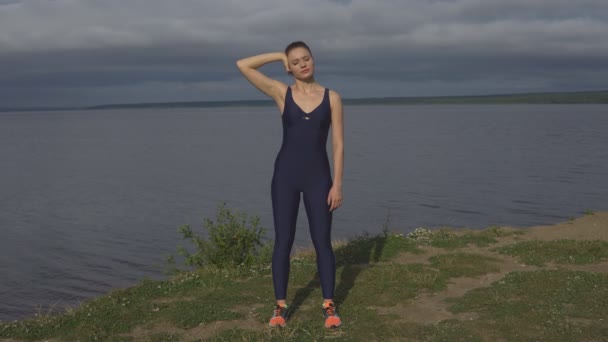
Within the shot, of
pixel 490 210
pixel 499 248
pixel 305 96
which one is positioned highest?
pixel 305 96

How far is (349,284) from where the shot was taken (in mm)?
9547

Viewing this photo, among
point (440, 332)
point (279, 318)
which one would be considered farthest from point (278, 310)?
point (440, 332)

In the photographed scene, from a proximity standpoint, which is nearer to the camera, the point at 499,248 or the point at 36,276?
the point at 499,248

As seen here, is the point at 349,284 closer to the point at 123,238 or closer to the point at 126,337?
the point at 126,337

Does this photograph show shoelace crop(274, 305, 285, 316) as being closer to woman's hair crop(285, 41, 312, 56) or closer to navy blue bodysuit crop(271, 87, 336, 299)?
navy blue bodysuit crop(271, 87, 336, 299)

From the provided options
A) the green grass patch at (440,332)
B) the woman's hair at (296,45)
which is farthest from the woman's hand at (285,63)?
the green grass patch at (440,332)

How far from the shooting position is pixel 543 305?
26.8 feet

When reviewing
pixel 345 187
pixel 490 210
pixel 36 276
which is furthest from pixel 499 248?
pixel 345 187

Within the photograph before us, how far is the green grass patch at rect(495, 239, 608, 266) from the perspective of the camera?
11.1 metres

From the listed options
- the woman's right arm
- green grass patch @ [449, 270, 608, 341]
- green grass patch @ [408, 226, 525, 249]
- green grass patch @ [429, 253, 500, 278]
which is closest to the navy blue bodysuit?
the woman's right arm

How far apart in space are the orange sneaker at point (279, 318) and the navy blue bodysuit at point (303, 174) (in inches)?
28.6

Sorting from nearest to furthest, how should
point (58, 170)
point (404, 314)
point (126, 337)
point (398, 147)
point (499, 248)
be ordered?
1. point (126, 337)
2. point (404, 314)
3. point (499, 248)
4. point (58, 170)
5. point (398, 147)

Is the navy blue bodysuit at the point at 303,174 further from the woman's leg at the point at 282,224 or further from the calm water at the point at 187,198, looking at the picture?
the calm water at the point at 187,198

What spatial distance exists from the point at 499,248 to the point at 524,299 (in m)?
4.01
